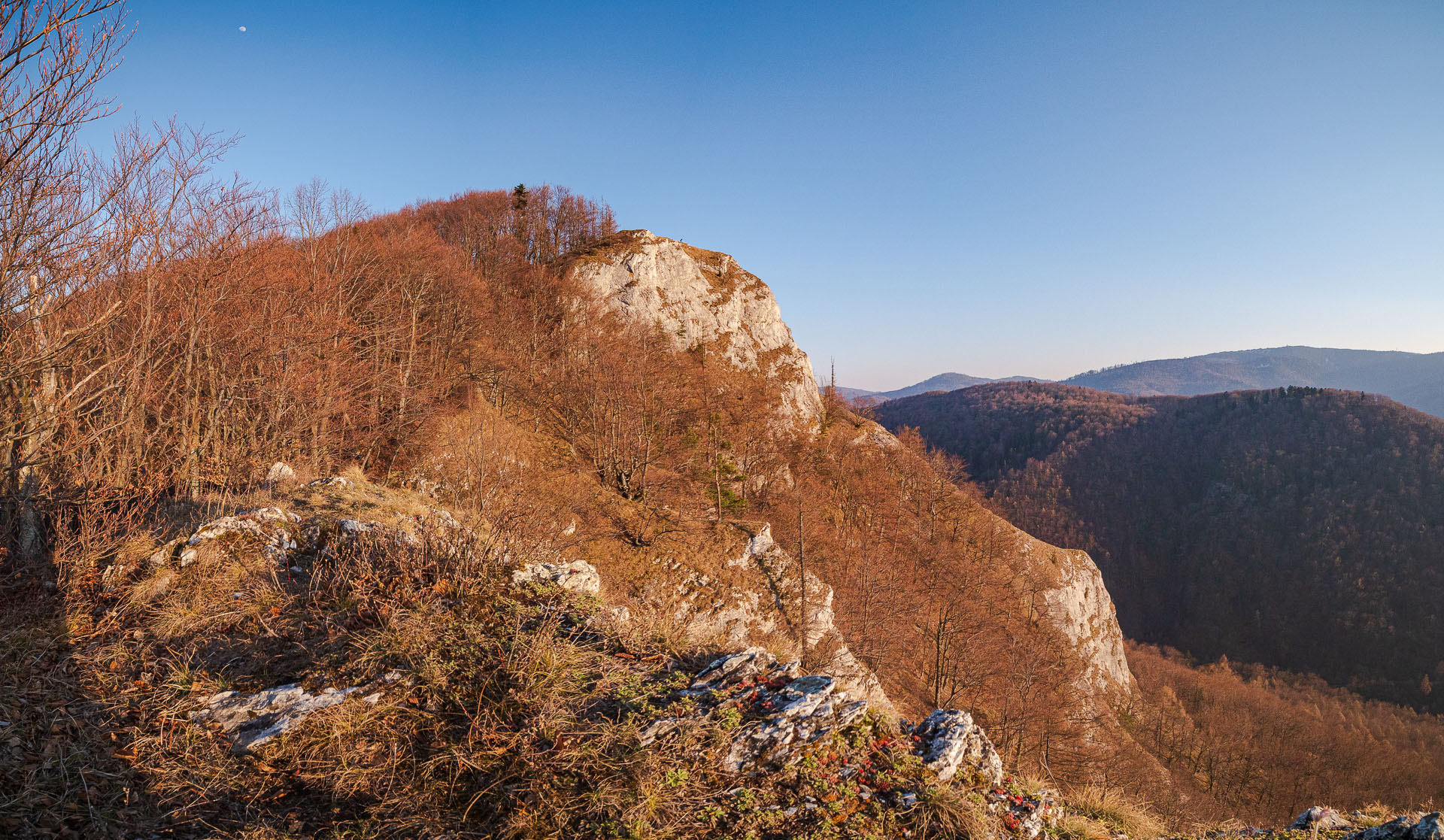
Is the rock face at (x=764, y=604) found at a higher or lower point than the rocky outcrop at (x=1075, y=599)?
higher

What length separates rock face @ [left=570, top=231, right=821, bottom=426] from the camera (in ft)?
145

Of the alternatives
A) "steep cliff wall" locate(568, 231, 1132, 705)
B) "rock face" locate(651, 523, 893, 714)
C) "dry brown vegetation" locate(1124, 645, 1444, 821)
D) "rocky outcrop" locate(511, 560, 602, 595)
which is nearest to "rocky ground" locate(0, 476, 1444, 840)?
"rocky outcrop" locate(511, 560, 602, 595)

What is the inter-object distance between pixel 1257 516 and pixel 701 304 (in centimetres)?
12040

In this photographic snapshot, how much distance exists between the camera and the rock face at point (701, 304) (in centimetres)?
4409

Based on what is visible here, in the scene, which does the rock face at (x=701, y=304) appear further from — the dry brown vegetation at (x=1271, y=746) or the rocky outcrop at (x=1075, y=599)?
the dry brown vegetation at (x=1271, y=746)

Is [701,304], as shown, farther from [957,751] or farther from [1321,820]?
[1321,820]

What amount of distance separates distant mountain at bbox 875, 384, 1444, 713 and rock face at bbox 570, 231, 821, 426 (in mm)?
78021

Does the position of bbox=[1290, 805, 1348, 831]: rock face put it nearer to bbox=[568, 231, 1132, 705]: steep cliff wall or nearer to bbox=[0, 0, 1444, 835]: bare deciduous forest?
bbox=[0, 0, 1444, 835]: bare deciduous forest

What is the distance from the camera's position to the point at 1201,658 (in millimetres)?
81812

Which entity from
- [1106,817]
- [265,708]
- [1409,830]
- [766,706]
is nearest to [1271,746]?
[1106,817]

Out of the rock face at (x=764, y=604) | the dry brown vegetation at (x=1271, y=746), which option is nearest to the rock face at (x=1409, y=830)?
the rock face at (x=764, y=604)

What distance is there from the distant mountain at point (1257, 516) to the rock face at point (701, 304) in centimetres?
7802

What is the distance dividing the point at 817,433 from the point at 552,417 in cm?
2169

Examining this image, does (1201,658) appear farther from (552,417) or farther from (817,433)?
(552,417)
